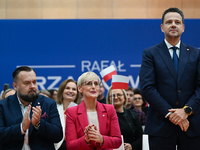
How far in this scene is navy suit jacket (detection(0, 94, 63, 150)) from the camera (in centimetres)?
279

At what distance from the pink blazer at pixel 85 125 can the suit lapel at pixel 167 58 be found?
758 millimetres

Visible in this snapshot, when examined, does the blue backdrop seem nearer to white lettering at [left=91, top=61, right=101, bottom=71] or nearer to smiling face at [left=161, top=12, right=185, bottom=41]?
white lettering at [left=91, top=61, right=101, bottom=71]

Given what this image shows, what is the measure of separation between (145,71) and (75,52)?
15.2ft

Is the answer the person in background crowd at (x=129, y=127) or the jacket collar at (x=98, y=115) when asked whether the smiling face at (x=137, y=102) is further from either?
the jacket collar at (x=98, y=115)

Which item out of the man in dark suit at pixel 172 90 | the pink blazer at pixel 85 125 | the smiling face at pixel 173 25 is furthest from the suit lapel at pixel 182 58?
the pink blazer at pixel 85 125

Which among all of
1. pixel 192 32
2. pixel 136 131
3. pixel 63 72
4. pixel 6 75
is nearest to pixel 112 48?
pixel 63 72

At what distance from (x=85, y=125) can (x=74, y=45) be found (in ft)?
15.1

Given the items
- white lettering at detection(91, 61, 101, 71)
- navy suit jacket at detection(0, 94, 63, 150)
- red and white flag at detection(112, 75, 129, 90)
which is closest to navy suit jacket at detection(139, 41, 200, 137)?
navy suit jacket at detection(0, 94, 63, 150)

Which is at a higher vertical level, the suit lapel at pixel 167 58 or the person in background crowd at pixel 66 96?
the suit lapel at pixel 167 58

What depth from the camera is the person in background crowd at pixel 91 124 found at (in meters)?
2.75

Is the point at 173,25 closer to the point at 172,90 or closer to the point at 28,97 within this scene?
the point at 172,90

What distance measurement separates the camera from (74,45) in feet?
24.1

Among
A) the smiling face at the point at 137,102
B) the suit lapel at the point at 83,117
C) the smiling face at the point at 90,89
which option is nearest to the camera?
the suit lapel at the point at 83,117

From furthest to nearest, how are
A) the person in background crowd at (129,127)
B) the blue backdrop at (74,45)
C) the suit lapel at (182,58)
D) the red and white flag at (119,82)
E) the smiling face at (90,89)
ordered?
the blue backdrop at (74,45) < the red and white flag at (119,82) < the person in background crowd at (129,127) < the smiling face at (90,89) < the suit lapel at (182,58)
